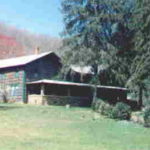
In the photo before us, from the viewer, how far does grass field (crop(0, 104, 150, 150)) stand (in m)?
19.5

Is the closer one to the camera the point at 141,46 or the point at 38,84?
the point at 141,46

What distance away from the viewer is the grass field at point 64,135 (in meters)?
19.5

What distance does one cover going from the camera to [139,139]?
941 inches

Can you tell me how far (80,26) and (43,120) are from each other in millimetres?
23083

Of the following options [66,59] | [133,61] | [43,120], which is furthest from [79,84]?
[43,120]

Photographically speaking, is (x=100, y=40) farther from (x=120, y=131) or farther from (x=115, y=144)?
(x=115, y=144)

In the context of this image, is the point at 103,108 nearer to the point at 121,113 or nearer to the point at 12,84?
the point at 121,113

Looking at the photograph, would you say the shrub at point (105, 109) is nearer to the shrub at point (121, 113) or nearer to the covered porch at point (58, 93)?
the shrub at point (121, 113)

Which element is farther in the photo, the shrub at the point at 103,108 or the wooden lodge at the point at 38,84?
the wooden lodge at the point at 38,84

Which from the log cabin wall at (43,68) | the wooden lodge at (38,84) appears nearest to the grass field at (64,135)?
the wooden lodge at (38,84)

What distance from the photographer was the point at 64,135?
23.5m

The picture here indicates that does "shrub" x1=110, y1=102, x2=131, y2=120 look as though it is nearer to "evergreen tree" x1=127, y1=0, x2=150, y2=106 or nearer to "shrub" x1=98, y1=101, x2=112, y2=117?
"shrub" x1=98, y1=101, x2=112, y2=117

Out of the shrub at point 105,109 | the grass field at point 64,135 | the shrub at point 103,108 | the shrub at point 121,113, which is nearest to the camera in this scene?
the grass field at point 64,135

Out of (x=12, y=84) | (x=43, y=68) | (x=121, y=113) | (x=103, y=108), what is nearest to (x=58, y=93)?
(x=43, y=68)
